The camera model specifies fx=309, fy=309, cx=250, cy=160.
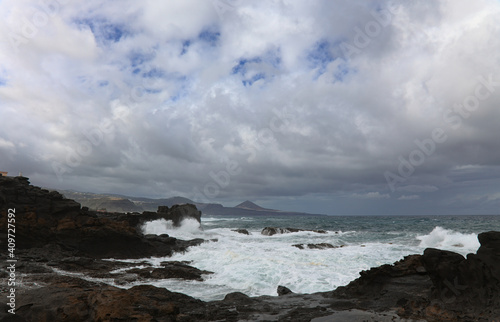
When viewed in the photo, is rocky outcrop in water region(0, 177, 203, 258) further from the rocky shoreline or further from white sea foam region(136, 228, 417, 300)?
the rocky shoreline

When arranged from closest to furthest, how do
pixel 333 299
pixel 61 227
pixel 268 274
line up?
pixel 333 299 → pixel 268 274 → pixel 61 227

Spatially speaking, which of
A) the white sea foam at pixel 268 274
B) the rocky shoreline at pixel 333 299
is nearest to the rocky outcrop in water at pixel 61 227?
the white sea foam at pixel 268 274

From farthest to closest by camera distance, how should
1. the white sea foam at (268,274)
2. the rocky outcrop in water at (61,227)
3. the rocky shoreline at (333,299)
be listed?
the rocky outcrop in water at (61,227) < the white sea foam at (268,274) < the rocky shoreline at (333,299)

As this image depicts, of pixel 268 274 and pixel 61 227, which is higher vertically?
pixel 61 227

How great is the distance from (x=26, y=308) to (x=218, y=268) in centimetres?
1097

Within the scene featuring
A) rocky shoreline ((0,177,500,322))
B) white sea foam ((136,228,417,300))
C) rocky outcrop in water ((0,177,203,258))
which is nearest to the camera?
rocky shoreline ((0,177,500,322))

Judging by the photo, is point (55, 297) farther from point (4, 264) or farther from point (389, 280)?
point (4, 264)

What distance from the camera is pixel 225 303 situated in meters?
7.57

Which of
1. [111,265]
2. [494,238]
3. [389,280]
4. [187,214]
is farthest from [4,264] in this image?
[187,214]

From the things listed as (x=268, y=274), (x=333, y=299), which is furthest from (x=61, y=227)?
(x=333, y=299)

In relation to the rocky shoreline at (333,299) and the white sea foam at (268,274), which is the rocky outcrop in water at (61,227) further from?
the rocky shoreline at (333,299)

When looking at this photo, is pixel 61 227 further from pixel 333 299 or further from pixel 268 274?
pixel 333 299

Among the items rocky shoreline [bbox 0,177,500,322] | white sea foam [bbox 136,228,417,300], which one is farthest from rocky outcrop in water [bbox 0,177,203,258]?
rocky shoreline [bbox 0,177,500,322]

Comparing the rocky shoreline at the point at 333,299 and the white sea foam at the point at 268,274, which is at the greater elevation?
the rocky shoreline at the point at 333,299
